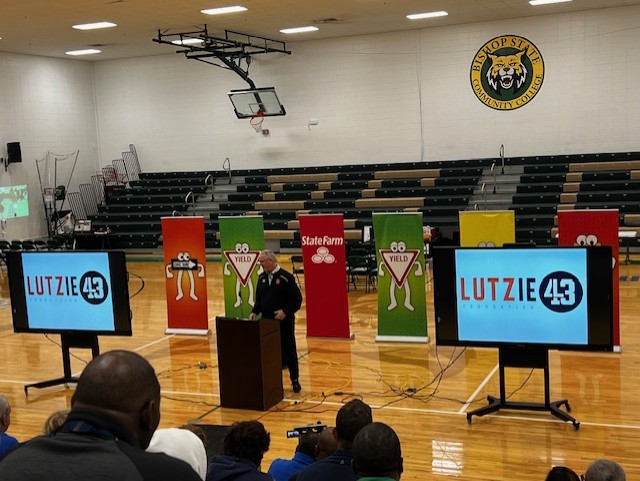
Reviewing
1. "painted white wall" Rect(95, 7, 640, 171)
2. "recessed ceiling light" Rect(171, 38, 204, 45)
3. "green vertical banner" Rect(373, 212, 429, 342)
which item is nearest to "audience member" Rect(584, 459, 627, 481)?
"green vertical banner" Rect(373, 212, 429, 342)

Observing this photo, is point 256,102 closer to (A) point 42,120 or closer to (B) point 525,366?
(A) point 42,120

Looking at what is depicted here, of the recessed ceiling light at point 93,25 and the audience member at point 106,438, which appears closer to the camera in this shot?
the audience member at point 106,438

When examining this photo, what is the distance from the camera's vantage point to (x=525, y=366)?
25.7 feet

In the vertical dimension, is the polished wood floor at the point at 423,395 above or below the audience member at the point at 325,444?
below

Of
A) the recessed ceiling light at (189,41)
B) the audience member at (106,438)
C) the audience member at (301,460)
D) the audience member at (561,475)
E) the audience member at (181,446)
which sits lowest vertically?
the audience member at (301,460)

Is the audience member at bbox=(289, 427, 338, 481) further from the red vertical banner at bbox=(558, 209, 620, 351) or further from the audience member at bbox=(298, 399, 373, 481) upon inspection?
the red vertical banner at bbox=(558, 209, 620, 351)

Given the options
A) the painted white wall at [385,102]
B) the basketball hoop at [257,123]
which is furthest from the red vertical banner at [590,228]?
the basketball hoop at [257,123]

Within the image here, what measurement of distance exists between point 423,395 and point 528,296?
1934 millimetres

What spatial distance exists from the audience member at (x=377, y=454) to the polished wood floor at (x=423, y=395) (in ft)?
11.5

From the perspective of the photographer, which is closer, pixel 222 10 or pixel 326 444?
pixel 326 444

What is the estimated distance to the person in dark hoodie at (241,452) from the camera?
4.03 meters

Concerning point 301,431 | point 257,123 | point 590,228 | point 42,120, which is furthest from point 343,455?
point 42,120

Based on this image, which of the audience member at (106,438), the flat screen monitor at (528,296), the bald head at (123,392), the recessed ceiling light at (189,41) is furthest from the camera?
the recessed ceiling light at (189,41)

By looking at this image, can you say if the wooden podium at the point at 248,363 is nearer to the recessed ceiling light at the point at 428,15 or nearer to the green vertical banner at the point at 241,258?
the green vertical banner at the point at 241,258
